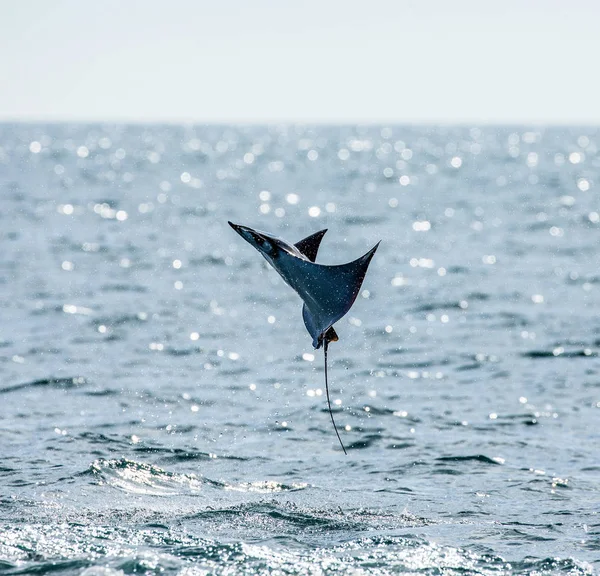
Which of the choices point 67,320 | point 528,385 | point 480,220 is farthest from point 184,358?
point 480,220

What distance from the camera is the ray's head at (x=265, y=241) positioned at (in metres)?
7.71

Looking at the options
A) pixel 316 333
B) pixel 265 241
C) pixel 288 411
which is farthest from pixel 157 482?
pixel 265 241

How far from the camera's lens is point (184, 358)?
17734mm

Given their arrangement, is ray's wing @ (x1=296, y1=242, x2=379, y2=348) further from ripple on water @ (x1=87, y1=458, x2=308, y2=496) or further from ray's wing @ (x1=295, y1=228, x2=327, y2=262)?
ripple on water @ (x1=87, y1=458, x2=308, y2=496)

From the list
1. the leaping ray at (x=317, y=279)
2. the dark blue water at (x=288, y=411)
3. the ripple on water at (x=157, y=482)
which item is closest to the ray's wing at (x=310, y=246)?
the leaping ray at (x=317, y=279)

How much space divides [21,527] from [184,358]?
8.48 m

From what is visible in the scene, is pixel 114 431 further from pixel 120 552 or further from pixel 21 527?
pixel 120 552

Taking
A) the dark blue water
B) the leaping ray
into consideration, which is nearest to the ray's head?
A: the leaping ray

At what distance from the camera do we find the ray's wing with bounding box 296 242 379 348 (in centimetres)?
743

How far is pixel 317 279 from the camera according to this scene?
301 inches

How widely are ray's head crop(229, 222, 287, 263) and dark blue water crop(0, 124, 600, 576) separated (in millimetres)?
2604

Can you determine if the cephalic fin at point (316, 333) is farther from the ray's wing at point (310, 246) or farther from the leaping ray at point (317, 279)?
the ray's wing at point (310, 246)

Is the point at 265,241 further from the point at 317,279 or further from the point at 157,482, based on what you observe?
the point at 157,482

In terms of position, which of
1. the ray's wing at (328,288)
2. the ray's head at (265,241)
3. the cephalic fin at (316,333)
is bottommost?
the cephalic fin at (316,333)
